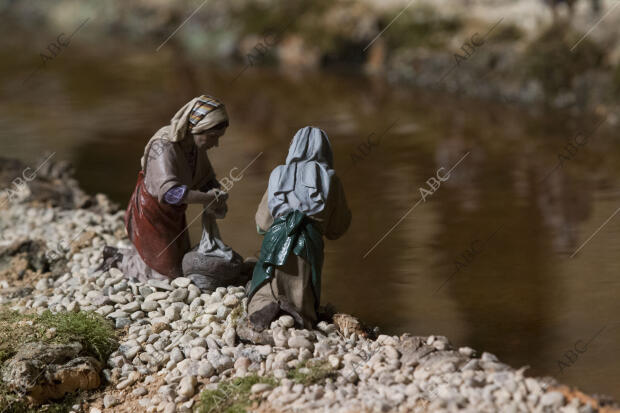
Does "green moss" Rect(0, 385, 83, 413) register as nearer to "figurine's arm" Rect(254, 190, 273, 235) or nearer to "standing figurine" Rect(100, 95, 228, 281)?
"standing figurine" Rect(100, 95, 228, 281)

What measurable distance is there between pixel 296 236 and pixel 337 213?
0.33m

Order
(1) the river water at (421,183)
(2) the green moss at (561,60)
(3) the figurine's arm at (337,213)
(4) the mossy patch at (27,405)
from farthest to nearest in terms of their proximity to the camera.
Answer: (2) the green moss at (561,60) < (1) the river water at (421,183) < (3) the figurine's arm at (337,213) < (4) the mossy patch at (27,405)

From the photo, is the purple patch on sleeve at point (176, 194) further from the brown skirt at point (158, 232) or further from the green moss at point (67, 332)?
the green moss at point (67, 332)

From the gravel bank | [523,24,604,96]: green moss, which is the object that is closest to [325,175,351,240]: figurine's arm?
the gravel bank

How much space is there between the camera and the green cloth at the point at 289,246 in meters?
5.35

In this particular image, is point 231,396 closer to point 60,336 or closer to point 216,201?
point 60,336

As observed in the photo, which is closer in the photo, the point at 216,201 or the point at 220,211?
the point at 216,201

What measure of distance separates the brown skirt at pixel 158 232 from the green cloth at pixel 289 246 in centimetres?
84

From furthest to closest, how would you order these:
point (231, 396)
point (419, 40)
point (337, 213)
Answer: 1. point (419, 40)
2. point (337, 213)
3. point (231, 396)

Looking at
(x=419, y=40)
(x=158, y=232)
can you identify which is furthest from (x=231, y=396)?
(x=419, y=40)

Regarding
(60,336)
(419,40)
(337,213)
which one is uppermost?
(419,40)

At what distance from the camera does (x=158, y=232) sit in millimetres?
6039

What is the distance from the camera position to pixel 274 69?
55.5ft

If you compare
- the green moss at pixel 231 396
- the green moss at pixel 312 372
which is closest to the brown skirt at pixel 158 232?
the green moss at pixel 231 396
